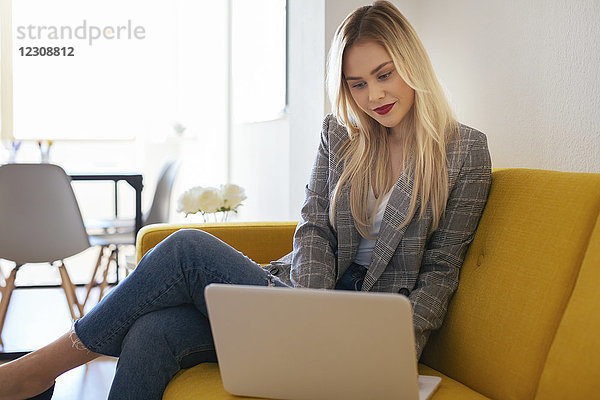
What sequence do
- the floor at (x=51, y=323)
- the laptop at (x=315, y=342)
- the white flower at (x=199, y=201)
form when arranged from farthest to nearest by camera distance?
the white flower at (x=199, y=201) < the floor at (x=51, y=323) < the laptop at (x=315, y=342)

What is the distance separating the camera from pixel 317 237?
166 centimetres

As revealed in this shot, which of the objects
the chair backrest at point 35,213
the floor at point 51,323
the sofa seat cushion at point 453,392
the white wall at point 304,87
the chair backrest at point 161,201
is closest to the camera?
the sofa seat cushion at point 453,392

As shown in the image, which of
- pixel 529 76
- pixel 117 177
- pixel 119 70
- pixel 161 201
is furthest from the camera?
pixel 119 70

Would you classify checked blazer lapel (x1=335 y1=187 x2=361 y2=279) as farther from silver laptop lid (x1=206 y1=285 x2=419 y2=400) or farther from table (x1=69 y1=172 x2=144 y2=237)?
table (x1=69 y1=172 x2=144 y2=237)

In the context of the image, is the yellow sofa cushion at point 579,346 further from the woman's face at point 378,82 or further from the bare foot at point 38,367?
the bare foot at point 38,367

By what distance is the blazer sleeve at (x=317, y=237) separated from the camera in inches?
62.5

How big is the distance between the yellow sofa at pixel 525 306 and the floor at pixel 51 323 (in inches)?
47.3

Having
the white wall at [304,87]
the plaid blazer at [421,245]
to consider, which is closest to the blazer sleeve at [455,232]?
the plaid blazer at [421,245]

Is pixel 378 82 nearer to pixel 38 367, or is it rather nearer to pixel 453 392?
pixel 453 392

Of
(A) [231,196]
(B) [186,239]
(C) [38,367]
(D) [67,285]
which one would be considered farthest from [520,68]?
(D) [67,285]

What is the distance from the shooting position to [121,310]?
1424mm

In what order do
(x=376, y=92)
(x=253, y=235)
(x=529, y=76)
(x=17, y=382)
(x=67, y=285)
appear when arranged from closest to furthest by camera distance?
(x=17, y=382) → (x=376, y=92) → (x=529, y=76) → (x=253, y=235) → (x=67, y=285)

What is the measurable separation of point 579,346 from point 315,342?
17.4 inches

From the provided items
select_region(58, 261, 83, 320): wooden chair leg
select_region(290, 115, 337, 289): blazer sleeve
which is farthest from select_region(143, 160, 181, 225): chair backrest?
select_region(290, 115, 337, 289): blazer sleeve
